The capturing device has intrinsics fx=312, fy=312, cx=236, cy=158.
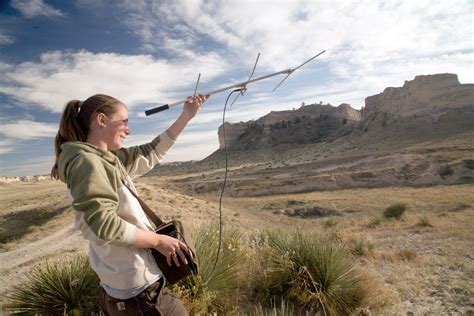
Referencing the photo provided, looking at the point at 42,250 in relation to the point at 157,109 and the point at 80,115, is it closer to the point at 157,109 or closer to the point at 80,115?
the point at 157,109

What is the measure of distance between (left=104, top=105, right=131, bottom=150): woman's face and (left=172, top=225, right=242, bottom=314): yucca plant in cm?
209

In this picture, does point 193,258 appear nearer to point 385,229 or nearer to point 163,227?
point 163,227

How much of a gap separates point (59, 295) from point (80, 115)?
278 centimetres

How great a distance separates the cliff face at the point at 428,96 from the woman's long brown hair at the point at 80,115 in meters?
76.6

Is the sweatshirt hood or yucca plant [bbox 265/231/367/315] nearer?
the sweatshirt hood

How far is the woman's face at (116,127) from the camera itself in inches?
73.8

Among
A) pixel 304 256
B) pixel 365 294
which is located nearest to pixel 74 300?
pixel 304 256

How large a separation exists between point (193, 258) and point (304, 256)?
3.06m

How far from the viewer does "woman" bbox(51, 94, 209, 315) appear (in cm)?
147

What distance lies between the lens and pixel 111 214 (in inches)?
58.4

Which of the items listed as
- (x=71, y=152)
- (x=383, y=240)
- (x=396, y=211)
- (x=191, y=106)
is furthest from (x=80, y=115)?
(x=396, y=211)

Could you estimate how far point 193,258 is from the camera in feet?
6.31

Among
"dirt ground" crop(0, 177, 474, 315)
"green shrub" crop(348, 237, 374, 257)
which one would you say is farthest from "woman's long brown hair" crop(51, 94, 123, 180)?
"green shrub" crop(348, 237, 374, 257)

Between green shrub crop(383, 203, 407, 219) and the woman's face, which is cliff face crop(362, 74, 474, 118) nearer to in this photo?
green shrub crop(383, 203, 407, 219)
